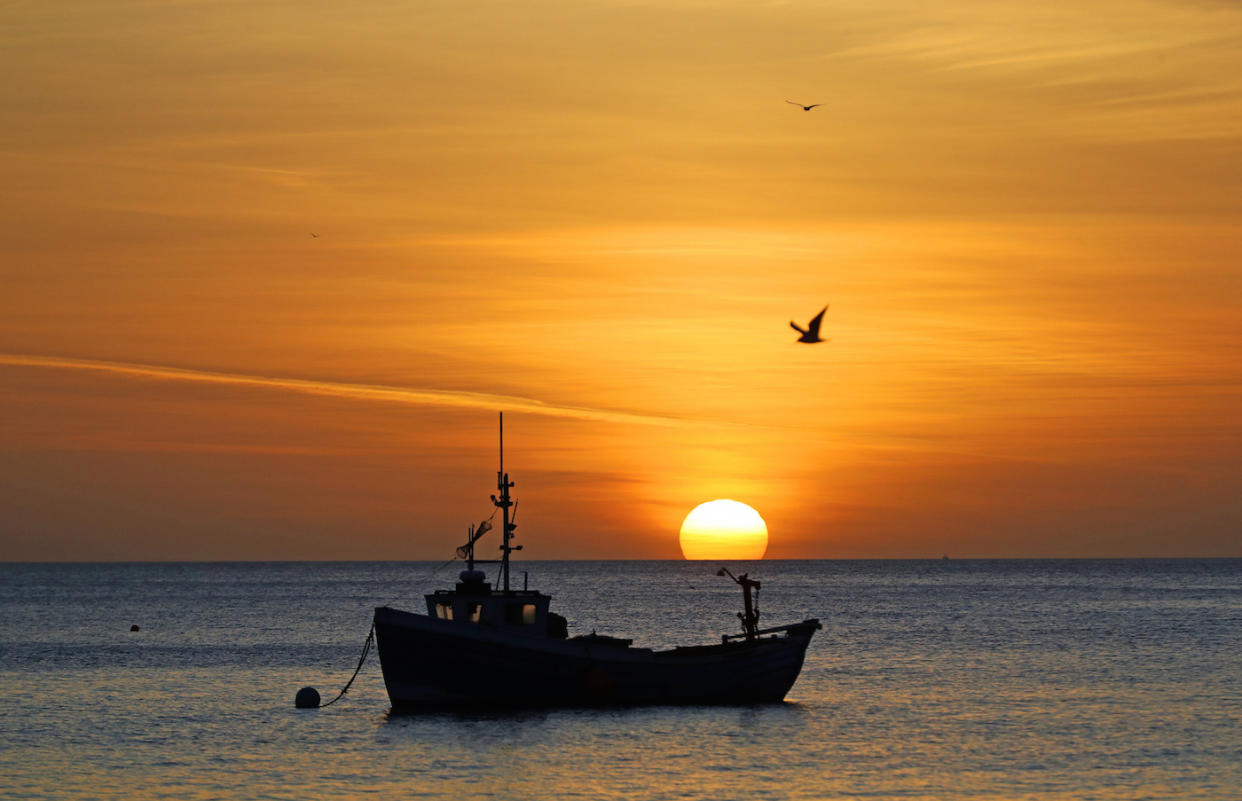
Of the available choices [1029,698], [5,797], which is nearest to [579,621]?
[1029,698]

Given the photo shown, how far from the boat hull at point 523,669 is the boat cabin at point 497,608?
1.27ft

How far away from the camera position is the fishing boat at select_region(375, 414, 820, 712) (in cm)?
4681

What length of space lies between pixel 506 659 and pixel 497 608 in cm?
161

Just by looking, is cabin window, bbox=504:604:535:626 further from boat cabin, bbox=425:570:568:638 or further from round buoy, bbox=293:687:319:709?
round buoy, bbox=293:687:319:709

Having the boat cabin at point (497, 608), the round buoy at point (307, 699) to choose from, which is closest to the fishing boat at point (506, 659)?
the boat cabin at point (497, 608)

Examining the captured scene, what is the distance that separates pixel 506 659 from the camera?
154ft

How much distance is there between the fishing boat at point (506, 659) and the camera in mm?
46812

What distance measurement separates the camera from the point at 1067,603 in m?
153

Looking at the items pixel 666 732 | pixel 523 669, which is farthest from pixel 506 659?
pixel 666 732

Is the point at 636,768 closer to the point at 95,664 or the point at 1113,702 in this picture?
the point at 1113,702

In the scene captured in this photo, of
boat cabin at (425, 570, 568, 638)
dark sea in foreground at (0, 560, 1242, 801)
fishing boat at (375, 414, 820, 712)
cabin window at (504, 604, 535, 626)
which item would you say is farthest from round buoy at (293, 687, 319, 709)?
cabin window at (504, 604, 535, 626)

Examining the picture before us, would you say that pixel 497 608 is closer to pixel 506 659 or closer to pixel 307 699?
pixel 506 659

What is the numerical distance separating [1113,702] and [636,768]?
904 inches

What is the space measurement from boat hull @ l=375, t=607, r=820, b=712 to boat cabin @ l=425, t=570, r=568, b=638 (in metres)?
0.39
